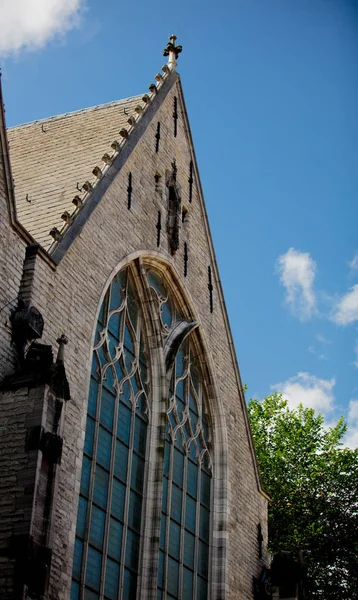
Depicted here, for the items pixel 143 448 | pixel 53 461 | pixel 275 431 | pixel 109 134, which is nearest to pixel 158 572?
pixel 143 448

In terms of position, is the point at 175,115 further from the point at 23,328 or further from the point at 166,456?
the point at 23,328

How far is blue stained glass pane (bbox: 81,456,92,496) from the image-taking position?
47.2ft

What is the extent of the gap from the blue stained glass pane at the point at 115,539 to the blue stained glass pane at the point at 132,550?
1.01 ft

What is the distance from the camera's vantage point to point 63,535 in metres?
13.1

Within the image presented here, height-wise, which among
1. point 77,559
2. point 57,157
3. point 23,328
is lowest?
point 77,559

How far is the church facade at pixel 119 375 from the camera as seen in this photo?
485 inches

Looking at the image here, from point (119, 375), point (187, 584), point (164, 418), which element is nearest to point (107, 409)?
point (119, 375)

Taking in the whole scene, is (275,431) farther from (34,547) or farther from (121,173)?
(34,547)

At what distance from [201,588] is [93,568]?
Result: 11.4 feet

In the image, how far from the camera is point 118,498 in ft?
50.4

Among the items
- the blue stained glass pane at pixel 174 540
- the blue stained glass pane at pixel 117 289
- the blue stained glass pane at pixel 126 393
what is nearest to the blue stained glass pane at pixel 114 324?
the blue stained glass pane at pixel 117 289

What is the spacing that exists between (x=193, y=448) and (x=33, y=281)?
219 inches

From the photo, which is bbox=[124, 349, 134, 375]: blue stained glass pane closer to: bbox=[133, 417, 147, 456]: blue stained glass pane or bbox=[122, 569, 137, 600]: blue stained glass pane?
bbox=[133, 417, 147, 456]: blue stained glass pane

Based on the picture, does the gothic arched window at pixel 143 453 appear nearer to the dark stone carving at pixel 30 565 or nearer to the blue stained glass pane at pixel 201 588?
the blue stained glass pane at pixel 201 588
